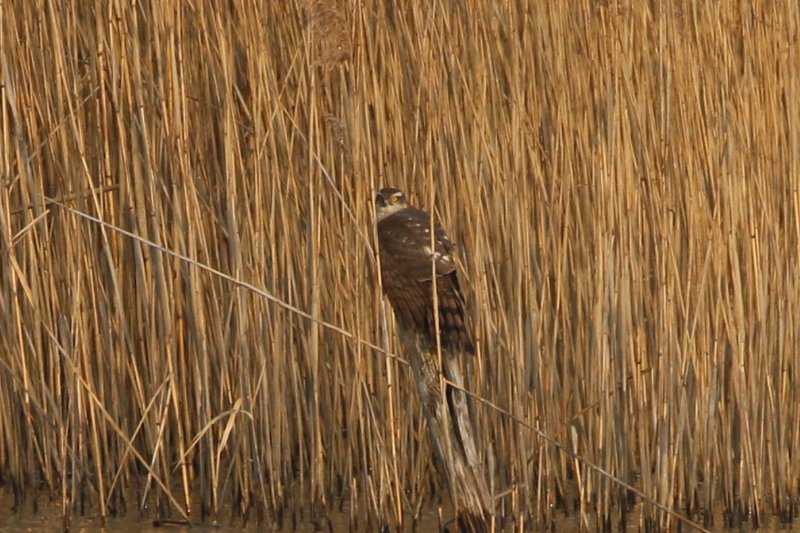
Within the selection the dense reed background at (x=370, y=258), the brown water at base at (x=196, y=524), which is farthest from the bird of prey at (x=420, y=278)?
the brown water at base at (x=196, y=524)

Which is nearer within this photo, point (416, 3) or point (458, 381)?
point (458, 381)

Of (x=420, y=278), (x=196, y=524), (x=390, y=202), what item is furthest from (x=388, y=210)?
(x=196, y=524)

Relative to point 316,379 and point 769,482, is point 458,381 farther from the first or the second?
point 769,482

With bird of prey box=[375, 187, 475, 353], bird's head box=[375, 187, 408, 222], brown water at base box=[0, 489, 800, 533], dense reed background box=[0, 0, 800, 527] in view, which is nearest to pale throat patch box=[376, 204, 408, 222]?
bird's head box=[375, 187, 408, 222]

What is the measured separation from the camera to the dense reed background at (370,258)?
154 inches

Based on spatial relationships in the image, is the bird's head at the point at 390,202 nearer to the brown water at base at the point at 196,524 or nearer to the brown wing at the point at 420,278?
the brown wing at the point at 420,278

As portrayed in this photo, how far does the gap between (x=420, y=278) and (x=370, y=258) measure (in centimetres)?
66

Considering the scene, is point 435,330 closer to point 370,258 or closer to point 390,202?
point 390,202

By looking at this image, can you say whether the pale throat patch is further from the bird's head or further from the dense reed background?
the dense reed background

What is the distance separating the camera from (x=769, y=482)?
412 centimetres

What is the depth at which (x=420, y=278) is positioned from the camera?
10.4 ft

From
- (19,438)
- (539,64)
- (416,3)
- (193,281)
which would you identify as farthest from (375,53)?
(19,438)

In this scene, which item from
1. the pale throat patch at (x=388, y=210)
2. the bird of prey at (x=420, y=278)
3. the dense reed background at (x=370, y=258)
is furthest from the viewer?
the dense reed background at (x=370, y=258)

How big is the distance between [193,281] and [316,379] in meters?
0.41
